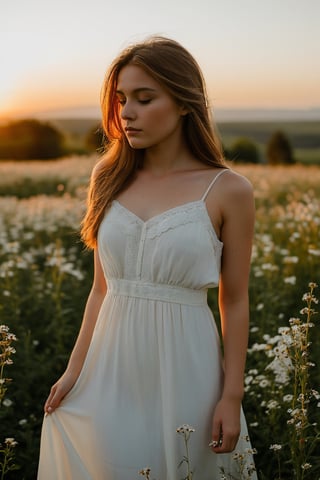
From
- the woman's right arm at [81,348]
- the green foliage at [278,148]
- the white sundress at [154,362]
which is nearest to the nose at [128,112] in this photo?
the white sundress at [154,362]

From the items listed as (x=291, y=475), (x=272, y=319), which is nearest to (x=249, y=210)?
(x=291, y=475)

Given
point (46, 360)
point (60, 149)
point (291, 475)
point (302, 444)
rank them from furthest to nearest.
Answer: point (60, 149)
point (46, 360)
point (291, 475)
point (302, 444)

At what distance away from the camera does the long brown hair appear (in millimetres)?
2369

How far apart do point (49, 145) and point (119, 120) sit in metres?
48.3

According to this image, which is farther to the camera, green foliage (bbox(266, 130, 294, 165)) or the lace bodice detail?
green foliage (bbox(266, 130, 294, 165))

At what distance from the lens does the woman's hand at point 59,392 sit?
2.52 metres

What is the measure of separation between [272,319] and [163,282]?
2381mm

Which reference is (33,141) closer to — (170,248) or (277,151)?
(277,151)

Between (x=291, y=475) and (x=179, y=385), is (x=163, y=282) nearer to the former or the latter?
(x=179, y=385)

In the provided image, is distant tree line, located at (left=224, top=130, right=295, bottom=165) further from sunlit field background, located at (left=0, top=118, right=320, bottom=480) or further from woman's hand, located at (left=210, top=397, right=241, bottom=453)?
woman's hand, located at (left=210, top=397, right=241, bottom=453)

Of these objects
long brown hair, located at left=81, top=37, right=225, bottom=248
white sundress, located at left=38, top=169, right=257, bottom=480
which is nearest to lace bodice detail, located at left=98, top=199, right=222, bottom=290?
white sundress, located at left=38, top=169, right=257, bottom=480

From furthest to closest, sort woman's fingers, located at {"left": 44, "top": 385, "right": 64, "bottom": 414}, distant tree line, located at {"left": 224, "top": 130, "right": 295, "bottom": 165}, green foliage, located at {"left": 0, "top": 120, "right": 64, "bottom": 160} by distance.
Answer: distant tree line, located at {"left": 224, "top": 130, "right": 295, "bottom": 165}
green foliage, located at {"left": 0, "top": 120, "right": 64, "bottom": 160}
woman's fingers, located at {"left": 44, "top": 385, "right": 64, "bottom": 414}

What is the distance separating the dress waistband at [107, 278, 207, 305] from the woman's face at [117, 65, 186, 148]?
0.49 m

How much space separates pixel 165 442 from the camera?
7.66 feet
